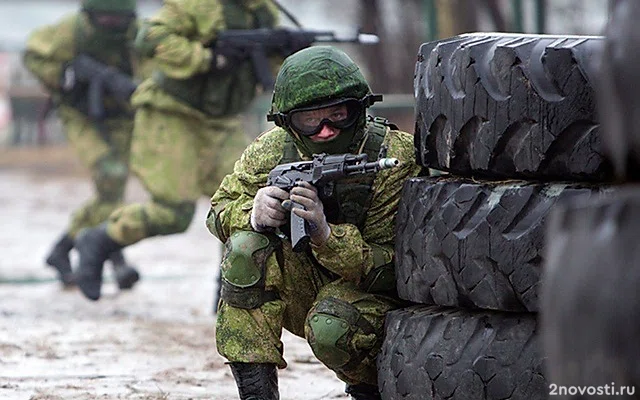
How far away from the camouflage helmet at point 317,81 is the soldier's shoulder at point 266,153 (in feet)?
0.44

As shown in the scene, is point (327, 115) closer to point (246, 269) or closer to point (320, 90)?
point (320, 90)

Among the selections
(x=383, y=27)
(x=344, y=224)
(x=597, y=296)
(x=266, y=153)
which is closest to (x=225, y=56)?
(x=266, y=153)

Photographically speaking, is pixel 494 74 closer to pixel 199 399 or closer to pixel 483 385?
pixel 483 385

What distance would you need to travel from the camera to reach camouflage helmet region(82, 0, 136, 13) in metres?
8.40

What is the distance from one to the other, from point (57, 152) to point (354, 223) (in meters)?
20.7

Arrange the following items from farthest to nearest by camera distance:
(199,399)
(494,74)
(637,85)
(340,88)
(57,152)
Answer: (57,152) < (199,399) < (340,88) < (494,74) < (637,85)

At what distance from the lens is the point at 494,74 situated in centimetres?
338

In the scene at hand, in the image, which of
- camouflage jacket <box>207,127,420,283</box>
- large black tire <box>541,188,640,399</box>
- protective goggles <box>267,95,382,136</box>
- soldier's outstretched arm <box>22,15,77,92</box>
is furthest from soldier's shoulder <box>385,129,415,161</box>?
soldier's outstretched arm <box>22,15,77,92</box>

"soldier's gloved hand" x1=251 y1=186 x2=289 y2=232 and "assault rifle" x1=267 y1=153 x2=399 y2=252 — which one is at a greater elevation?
"assault rifle" x1=267 y1=153 x2=399 y2=252

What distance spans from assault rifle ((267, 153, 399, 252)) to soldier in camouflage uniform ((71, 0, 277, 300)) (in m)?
3.29

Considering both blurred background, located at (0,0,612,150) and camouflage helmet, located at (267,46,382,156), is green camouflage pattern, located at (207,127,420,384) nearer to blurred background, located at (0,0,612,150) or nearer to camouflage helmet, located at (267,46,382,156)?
camouflage helmet, located at (267,46,382,156)

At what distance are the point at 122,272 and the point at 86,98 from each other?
125 centimetres

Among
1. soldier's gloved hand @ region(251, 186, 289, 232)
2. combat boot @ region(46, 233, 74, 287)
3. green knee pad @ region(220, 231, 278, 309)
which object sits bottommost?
combat boot @ region(46, 233, 74, 287)

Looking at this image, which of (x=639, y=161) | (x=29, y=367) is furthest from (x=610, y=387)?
(x=29, y=367)
